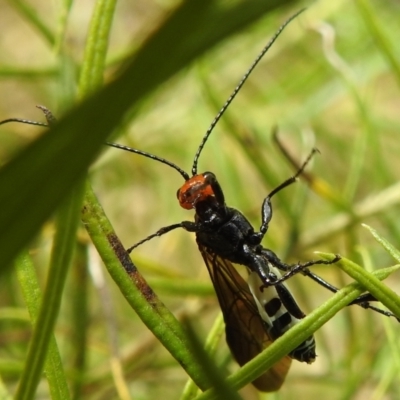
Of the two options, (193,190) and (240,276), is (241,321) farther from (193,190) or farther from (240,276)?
(193,190)

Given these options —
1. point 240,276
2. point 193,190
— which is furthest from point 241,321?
point 193,190

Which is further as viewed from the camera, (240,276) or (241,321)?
(240,276)

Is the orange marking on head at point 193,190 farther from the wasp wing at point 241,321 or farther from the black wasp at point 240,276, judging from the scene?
the wasp wing at point 241,321

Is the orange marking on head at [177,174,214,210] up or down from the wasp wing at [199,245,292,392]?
up

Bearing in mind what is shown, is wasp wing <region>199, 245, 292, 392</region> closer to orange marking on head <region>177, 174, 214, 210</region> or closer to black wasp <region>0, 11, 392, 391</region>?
black wasp <region>0, 11, 392, 391</region>

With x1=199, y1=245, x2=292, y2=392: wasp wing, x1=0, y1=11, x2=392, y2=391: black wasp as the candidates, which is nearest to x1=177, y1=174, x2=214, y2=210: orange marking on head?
x1=0, y1=11, x2=392, y2=391: black wasp

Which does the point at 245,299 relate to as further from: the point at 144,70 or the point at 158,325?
the point at 144,70

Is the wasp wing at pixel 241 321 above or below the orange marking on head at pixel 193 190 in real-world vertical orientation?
below

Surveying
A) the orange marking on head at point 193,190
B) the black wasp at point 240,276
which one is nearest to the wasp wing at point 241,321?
the black wasp at point 240,276
